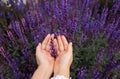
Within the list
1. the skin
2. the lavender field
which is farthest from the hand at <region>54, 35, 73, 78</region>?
the lavender field

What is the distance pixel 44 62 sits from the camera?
2.00 meters

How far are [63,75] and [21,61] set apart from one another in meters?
0.85

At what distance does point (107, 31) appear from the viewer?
2.59 m

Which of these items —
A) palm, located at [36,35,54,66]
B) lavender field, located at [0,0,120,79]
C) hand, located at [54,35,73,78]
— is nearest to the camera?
hand, located at [54,35,73,78]

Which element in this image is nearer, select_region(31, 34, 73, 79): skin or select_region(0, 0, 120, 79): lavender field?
select_region(31, 34, 73, 79): skin

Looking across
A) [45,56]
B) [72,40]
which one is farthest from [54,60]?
[72,40]

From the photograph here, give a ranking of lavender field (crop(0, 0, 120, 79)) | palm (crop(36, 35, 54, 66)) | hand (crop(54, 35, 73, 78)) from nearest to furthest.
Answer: hand (crop(54, 35, 73, 78)) → palm (crop(36, 35, 54, 66)) → lavender field (crop(0, 0, 120, 79))

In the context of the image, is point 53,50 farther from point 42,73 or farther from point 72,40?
point 72,40

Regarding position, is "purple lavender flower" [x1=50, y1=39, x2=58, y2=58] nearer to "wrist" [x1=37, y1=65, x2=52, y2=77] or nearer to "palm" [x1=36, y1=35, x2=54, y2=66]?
"palm" [x1=36, y1=35, x2=54, y2=66]

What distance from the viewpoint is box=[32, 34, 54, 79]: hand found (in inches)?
75.9

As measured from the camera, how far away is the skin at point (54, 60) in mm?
1915

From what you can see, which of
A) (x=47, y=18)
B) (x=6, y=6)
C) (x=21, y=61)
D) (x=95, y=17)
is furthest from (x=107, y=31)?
(x=6, y=6)

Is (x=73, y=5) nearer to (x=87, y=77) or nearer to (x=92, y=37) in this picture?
(x=92, y=37)

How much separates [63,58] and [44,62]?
0.13 metres
